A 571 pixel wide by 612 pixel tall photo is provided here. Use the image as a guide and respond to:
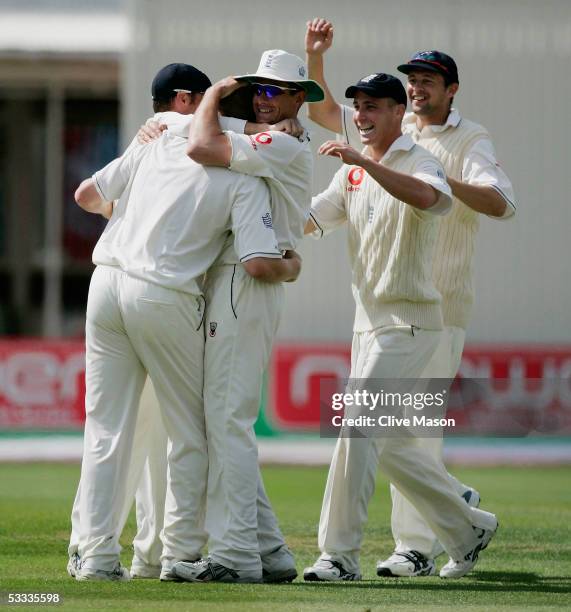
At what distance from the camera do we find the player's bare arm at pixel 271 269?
5.59 m

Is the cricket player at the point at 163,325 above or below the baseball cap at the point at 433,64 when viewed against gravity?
below

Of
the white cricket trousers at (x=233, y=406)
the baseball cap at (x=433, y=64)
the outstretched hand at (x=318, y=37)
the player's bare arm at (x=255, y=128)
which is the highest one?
the outstretched hand at (x=318, y=37)

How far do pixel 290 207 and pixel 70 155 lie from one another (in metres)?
12.7

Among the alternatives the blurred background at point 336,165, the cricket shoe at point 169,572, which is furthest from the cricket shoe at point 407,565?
the blurred background at point 336,165

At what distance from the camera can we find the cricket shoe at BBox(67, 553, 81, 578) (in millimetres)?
5656

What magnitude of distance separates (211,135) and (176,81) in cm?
44

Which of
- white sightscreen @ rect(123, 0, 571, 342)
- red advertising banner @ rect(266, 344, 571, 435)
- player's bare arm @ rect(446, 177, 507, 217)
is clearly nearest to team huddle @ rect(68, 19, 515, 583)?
player's bare arm @ rect(446, 177, 507, 217)

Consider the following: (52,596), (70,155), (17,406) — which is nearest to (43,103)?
(70,155)

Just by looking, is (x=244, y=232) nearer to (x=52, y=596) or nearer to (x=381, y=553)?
(x=52, y=596)

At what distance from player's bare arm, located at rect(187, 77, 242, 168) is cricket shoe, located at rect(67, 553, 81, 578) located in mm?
1541

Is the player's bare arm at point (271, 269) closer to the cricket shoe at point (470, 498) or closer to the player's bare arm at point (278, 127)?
the player's bare arm at point (278, 127)

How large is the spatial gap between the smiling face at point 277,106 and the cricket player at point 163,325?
0.29 meters

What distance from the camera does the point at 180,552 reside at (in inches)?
223

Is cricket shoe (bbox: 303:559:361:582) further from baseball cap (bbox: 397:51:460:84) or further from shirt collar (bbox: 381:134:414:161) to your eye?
baseball cap (bbox: 397:51:460:84)
